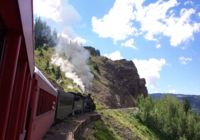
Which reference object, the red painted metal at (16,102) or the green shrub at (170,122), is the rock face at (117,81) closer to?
the green shrub at (170,122)

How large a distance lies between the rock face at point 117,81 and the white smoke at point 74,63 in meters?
6.72

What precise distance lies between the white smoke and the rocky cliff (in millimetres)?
6656

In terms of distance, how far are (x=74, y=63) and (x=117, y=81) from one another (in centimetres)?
3573

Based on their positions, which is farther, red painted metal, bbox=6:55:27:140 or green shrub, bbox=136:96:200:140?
green shrub, bbox=136:96:200:140

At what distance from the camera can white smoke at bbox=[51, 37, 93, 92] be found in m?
99.2

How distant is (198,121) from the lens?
3083 inches

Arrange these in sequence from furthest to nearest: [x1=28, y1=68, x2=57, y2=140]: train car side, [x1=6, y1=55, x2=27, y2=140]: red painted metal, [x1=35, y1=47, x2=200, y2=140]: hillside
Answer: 1. [x1=35, y1=47, x2=200, y2=140]: hillside
2. [x1=28, y1=68, x2=57, y2=140]: train car side
3. [x1=6, y1=55, x2=27, y2=140]: red painted metal

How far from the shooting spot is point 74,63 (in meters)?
110

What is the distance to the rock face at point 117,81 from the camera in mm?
118831

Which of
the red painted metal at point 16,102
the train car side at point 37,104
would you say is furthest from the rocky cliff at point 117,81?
the red painted metal at point 16,102

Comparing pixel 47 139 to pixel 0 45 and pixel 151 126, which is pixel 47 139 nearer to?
pixel 0 45

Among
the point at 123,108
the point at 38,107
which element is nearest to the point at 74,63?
the point at 123,108

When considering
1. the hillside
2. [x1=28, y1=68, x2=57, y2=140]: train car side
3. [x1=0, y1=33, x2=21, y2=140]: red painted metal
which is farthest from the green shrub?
[x1=0, y1=33, x2=21, y2=140]: red painted metal

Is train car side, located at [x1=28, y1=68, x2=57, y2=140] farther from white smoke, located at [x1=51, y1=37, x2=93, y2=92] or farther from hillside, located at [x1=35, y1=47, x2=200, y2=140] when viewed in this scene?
white smoke, located at [x1=51, y1=37, x2=93, y2=92]
